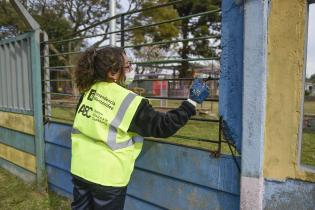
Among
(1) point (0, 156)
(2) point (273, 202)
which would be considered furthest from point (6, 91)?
(2) point (273, 202)

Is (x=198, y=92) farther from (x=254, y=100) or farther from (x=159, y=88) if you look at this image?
(x=159, y=88)

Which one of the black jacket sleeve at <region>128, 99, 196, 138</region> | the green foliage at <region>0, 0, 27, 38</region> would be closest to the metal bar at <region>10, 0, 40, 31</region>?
the black jacket sleeve at <region>128, 99, 196, 138</region>

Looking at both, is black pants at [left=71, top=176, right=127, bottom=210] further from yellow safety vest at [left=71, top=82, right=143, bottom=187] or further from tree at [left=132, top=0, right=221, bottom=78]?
tree at [left=132, top=0, right=221, bottom=78]

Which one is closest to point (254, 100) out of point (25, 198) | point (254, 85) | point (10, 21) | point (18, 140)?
point (254, 85)

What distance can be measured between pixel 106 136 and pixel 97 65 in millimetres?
479

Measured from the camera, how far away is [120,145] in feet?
7.26

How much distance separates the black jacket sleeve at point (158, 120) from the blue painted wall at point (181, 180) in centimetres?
39

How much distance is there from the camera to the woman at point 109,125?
2.14 metres

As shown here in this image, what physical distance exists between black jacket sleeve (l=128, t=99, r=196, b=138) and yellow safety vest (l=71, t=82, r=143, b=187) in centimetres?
4

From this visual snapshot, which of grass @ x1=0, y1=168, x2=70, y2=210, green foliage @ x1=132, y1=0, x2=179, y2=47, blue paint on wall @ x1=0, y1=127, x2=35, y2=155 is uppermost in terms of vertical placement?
green foliage @ x1=132, y1=0, x2=179, y2=47

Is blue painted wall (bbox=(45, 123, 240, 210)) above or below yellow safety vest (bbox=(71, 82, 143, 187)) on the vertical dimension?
below

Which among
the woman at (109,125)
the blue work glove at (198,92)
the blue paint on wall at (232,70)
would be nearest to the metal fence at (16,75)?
the woman at (109,125)

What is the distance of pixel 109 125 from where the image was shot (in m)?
2.17

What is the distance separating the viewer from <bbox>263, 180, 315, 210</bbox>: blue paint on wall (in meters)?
1.89
